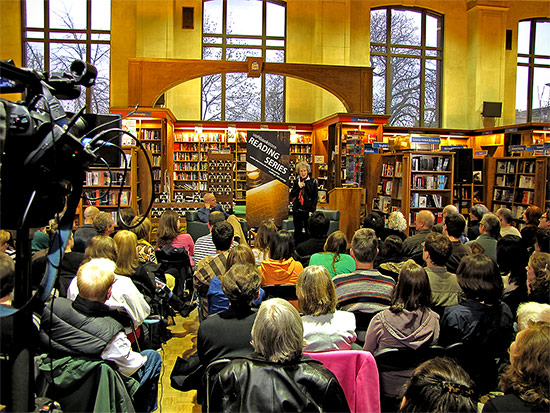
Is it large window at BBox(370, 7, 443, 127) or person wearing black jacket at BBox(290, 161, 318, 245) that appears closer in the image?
person wearing black jacket at BBox(290, 161, 318, 245)

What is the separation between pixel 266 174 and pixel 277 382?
7.49 metres

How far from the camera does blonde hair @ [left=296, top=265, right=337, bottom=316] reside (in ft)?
8.07

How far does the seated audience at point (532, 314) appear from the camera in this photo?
2.29 m

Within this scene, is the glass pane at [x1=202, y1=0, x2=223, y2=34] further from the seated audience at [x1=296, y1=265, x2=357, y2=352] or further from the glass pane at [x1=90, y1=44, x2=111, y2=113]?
the seated audience at [x1=296, y1=265, x2=357, y2=352]

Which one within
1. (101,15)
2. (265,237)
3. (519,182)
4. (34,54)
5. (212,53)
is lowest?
(265,237)

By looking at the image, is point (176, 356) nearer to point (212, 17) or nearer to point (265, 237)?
point (265, 237)

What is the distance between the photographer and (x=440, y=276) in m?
3.33

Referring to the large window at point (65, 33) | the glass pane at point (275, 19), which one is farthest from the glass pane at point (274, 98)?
the large window at point (65, 33)

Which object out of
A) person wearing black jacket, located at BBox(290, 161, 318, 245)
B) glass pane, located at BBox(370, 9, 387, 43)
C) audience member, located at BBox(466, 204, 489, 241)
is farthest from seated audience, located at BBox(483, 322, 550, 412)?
glass pane, located at BBox(370, 9, 387, 43)

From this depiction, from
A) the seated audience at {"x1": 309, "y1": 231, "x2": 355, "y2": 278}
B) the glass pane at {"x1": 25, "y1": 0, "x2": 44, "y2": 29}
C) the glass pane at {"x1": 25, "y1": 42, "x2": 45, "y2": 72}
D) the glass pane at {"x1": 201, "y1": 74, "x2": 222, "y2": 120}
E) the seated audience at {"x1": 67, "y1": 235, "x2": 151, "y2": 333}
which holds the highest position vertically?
the glass pane at {"x1": 25, "y1": 0, "x2": 44, "y2": 29}

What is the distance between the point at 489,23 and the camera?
1478 centimetres

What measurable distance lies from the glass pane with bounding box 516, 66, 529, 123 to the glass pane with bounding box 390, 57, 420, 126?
331 cm

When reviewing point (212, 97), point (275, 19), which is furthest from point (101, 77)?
point (275, 19)

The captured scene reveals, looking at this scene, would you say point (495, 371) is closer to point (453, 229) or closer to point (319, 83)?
point (453, 229)
